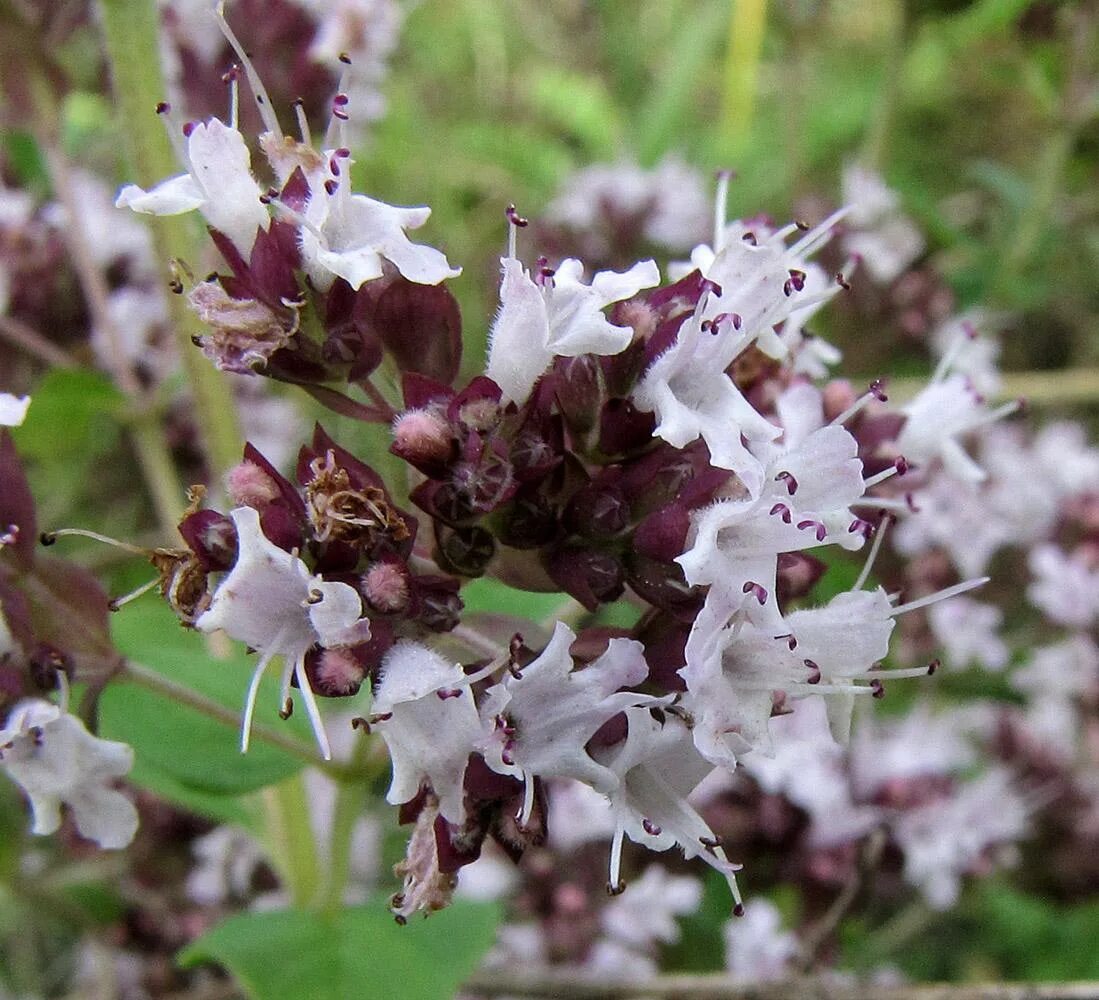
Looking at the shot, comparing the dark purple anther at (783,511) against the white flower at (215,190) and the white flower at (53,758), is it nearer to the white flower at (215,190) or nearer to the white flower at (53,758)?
the white flower at (215,190)

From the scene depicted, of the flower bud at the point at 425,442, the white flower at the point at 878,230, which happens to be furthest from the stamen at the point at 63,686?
the white flower at the point at 878,230

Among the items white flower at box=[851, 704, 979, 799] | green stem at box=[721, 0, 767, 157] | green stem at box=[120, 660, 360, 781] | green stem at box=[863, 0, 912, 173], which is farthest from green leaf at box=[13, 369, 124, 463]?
green stem at box=[721, 0, 767, 157]

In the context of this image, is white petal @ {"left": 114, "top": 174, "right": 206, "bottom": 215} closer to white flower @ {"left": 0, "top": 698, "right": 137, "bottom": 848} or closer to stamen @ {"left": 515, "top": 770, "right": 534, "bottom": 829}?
white flower @ {"left": 0, "top": 698, "right": 137, "bottom": 848}

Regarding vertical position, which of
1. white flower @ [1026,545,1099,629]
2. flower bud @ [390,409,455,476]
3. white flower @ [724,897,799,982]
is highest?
white flower @ [1026,545,1099,629]

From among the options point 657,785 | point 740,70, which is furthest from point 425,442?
point 740,70

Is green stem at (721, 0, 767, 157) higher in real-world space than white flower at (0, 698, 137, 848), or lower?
higher

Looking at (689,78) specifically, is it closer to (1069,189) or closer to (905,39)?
(905,39)
